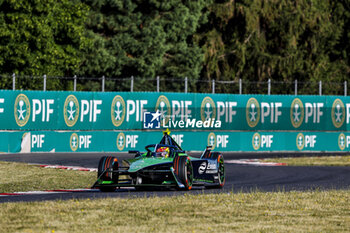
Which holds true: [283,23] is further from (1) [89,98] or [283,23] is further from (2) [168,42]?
(1) [89,98]

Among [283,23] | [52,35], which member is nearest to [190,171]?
[52,35]

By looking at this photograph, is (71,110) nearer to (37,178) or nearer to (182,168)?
(37,178)

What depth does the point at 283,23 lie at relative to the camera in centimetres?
5181

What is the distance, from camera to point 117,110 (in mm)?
31359

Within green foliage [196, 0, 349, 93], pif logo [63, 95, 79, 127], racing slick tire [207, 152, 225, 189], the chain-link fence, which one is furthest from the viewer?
green foliage [196, 0, 349, 93]

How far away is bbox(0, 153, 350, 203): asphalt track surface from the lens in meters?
16.1

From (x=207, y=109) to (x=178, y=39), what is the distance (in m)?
16.5

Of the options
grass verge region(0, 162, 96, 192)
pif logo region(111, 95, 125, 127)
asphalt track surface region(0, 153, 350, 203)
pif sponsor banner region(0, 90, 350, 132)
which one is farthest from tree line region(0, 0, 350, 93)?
grass verge region(0, 162, 96, 192)

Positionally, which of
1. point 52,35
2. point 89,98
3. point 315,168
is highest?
point 52,35

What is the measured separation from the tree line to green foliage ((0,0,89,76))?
5 centimetres

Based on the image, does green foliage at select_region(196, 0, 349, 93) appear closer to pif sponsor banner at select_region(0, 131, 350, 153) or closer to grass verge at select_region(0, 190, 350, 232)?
pif sponsor banner at select_region(0, 131, 350, 153)

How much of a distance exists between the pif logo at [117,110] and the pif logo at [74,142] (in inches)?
67.7

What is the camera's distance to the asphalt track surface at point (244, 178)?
16.1 metres

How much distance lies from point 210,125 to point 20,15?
1047 centimetres
